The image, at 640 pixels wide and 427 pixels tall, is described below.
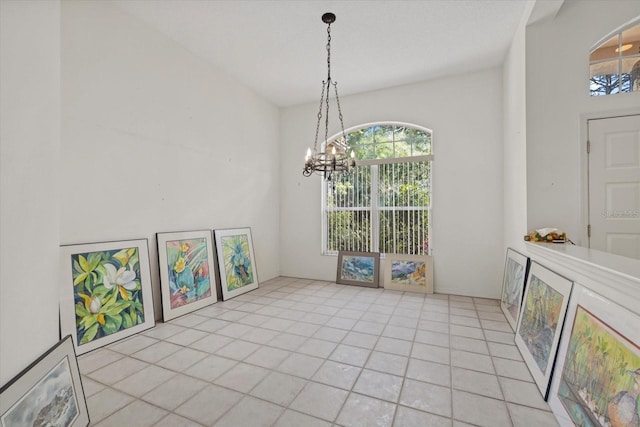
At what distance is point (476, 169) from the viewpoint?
405 cm

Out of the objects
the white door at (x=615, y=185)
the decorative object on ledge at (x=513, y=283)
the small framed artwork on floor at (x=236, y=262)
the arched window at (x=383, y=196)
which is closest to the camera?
the white door at (x=615, y=185)

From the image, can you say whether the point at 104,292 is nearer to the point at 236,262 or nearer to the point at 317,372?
the point at 236,262

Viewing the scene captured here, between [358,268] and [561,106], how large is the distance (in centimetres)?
328

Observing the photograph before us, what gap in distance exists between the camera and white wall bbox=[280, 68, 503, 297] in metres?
3.95

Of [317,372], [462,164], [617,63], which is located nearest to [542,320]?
[317,372]

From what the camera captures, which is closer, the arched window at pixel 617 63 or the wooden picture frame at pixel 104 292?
the wooden picture frame at pixel 104 292

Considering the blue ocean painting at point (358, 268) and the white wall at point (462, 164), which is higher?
the white wall at point (462, 164)

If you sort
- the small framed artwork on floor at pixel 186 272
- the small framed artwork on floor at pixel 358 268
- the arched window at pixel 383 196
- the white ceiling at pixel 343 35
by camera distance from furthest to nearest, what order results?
the small framed artwork on floor at pixel 358 268
the arched window at pixel 383 196
the small framed artwork on floor at pixel 186 272
the white ceiling at pixel 343 35

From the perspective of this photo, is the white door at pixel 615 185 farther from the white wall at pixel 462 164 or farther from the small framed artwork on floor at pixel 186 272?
the small framed artwork on floor at pixel 186 272

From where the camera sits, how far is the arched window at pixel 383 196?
4453mm

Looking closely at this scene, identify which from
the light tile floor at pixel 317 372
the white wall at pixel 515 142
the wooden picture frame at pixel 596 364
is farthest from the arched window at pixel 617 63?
the light tile floor at pixel 317 372

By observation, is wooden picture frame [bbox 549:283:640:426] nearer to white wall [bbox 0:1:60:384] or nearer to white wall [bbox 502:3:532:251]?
white wall [bbox 502:3:532:251]

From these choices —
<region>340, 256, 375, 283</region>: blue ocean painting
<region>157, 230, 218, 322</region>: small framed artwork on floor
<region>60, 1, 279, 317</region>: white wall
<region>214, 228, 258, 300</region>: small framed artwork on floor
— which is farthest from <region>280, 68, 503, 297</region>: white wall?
<region>157, 230, 218, 322</region>: small framed artwork on floor

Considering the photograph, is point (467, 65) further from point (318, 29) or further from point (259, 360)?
point (259, 360)
